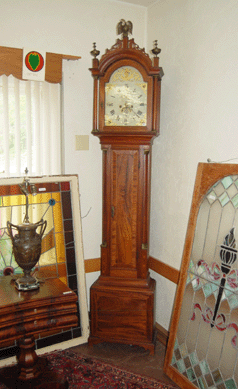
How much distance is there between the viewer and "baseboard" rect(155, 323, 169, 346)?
8.78 feet

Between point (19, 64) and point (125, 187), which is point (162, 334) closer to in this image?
point (125, 187)

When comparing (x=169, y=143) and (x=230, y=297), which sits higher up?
(x=169, y=143)

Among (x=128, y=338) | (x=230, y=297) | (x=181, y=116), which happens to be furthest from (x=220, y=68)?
(x=128, y=338)

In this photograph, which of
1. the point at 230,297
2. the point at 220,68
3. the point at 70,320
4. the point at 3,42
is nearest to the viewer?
the point at 230,297

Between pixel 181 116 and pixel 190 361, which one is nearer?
pixel 190 361

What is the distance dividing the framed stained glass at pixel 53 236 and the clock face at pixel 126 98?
22.4 inches

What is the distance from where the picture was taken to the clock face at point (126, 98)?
7.77ft

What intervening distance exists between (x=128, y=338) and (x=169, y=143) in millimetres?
1519

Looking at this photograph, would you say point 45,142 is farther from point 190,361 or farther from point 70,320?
point 190,361

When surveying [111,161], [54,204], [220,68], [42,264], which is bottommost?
[42,264]

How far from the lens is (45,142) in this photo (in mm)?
2645

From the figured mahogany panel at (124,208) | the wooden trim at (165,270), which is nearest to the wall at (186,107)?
the wooden trim at (165,270)

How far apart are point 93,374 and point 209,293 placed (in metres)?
1.01

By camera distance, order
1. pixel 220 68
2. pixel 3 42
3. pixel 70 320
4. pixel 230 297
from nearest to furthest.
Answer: pixel 230 297
pixel 70 320
pixel 220 68
pixel 3 42
